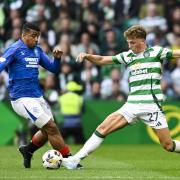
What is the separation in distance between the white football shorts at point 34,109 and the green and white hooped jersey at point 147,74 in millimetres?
1390

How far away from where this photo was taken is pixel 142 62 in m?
11.3

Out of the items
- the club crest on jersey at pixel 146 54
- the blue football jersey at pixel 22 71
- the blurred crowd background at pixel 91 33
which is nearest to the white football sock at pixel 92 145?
the blue football jersey at pixel 22 71

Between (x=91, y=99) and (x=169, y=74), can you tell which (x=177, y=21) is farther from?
(x=91, y=99)

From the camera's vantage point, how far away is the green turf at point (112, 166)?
407 inches

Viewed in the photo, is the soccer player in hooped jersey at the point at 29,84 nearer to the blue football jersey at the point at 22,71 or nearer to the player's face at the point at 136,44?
the blue football jersey at the point at 22,71

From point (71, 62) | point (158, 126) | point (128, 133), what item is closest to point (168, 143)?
point (158, 126)

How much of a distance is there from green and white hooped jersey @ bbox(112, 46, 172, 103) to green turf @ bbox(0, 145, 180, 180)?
3.63ft

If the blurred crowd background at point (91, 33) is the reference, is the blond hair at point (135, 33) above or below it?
above

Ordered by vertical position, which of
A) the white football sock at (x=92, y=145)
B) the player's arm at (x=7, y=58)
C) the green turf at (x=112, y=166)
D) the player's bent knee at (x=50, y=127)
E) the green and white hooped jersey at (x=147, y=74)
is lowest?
the green turf at (x=112, y=166)

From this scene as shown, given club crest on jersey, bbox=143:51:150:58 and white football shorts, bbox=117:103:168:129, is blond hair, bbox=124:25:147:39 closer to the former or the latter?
club crest on jersey, bbox=143:51:150:58

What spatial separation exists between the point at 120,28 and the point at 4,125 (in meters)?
4.63

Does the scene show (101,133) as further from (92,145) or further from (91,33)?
(91,33)

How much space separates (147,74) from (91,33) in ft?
34.8

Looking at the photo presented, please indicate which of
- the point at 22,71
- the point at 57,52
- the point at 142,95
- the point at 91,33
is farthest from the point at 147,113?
the point at 91,33
